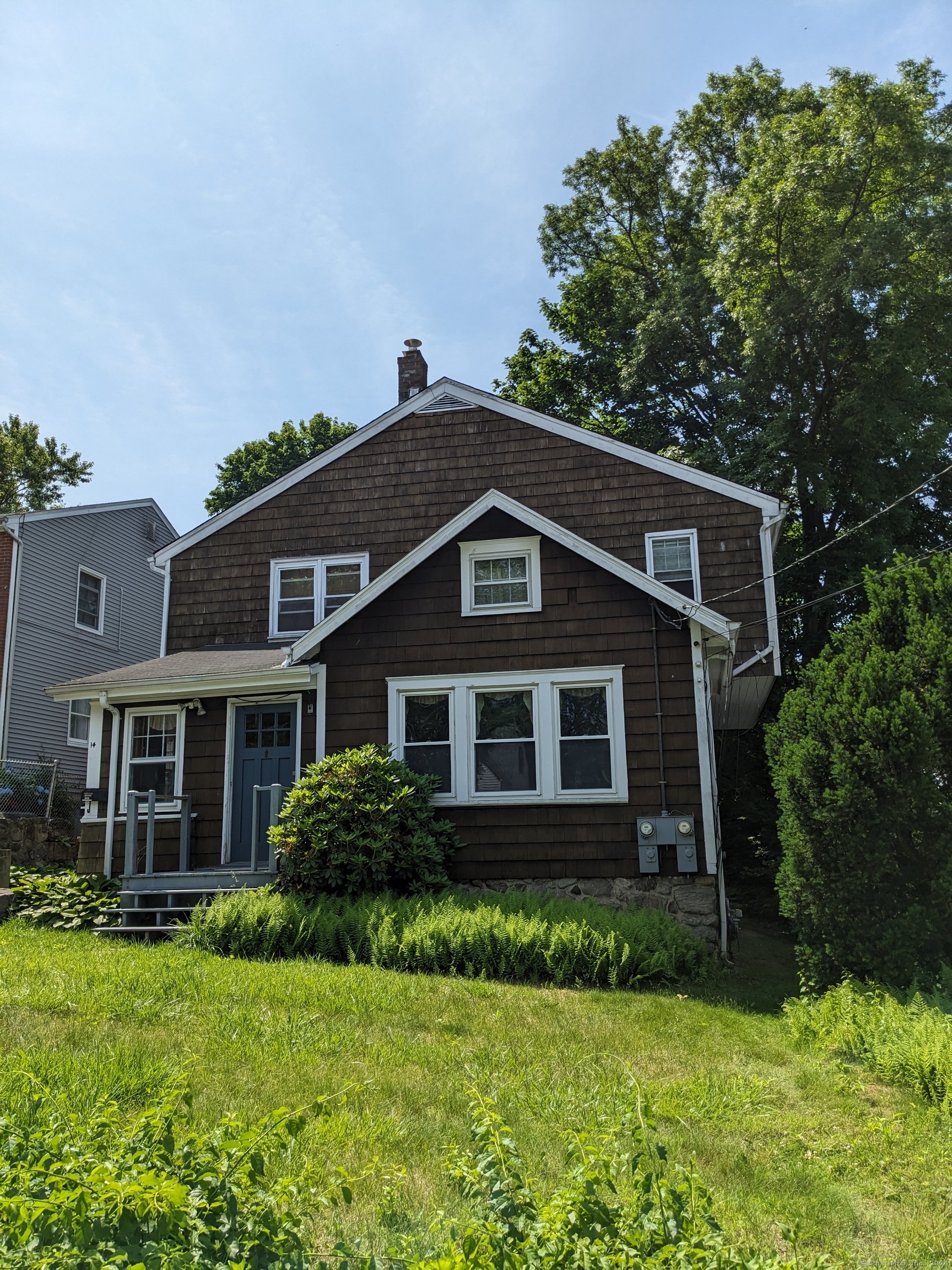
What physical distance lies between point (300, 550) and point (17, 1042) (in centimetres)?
1204

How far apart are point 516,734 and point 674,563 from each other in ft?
16.8

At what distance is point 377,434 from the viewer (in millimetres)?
17688

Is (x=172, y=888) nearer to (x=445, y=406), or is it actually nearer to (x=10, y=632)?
(x=445, y=406)

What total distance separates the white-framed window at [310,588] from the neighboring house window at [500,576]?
4.29m

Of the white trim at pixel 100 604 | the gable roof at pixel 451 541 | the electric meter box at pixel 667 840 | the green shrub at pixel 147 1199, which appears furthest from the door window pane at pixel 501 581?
the white trim at pixel 100 604

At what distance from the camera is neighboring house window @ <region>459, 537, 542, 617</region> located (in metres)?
12.8

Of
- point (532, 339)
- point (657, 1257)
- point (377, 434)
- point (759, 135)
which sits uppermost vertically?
point (759, 135)

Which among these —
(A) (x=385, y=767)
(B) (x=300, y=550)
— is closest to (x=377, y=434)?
(B) (x=300, y=550)

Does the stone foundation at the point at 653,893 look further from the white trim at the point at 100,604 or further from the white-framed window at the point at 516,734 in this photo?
the white trim at the point at 100,604

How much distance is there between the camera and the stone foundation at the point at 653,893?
11.5m

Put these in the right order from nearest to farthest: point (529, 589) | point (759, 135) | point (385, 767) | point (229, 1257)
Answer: point (229, 1257)
point (385, 767)
point (529, 589)
point (759, 135)

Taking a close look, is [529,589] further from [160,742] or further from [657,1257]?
[657,1257]

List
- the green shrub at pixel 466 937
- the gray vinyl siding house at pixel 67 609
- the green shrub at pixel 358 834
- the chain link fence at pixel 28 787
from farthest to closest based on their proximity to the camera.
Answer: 1. the gray vinyl siding house at pixel 67 609
2. the chain link fence at pixel 28 787
3. the green shrub at pixel 358 834
4. the green shrub at pixel 466 937

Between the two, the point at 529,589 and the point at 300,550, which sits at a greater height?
the point at 300,550
